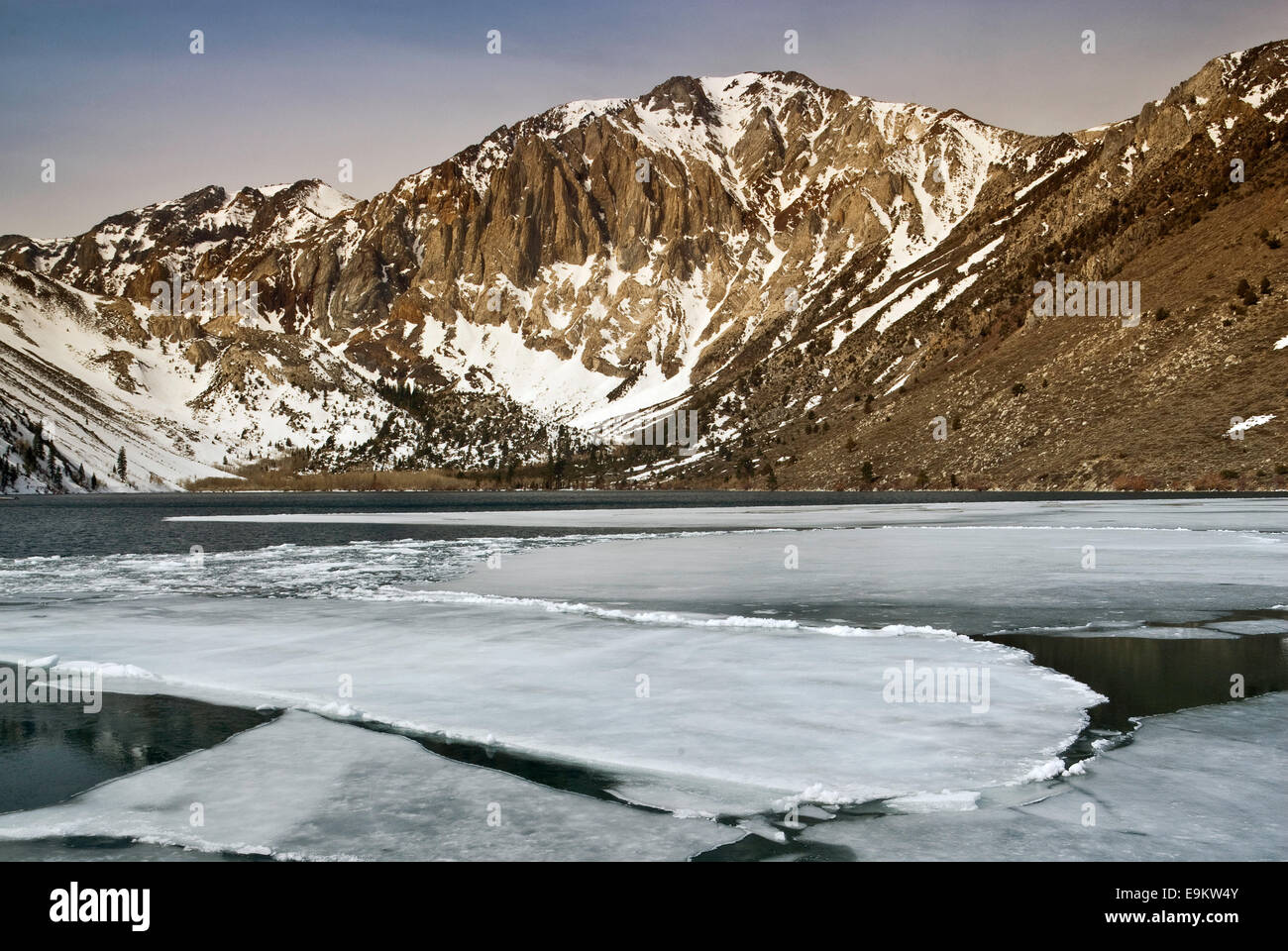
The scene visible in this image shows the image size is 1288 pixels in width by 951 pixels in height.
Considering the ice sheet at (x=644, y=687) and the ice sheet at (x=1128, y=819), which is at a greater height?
the ice sheet at (x=1128, y=819)

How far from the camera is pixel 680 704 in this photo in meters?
13.7

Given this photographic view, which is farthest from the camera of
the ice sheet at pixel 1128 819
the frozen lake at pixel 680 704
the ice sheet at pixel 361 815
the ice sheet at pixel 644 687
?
the ice sheet at pixel 644 687

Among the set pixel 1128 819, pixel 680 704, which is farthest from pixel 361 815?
pixel 1128 819

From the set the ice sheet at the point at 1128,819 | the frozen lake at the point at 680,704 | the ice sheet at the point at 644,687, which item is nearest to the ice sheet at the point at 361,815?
the frozen lake at the point at 680,704

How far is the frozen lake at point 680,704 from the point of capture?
894 centimetres

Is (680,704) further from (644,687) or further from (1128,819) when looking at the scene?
(1128,819)

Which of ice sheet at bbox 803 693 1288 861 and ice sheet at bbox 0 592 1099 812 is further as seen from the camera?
ice sheet at bbox 0 592 1099 812

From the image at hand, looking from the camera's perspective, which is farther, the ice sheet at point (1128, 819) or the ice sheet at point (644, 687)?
the ice sheet at point (644, 687)

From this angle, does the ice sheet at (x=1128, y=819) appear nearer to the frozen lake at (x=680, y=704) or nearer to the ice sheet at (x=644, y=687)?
the frozen lake at (x=680, y=704)

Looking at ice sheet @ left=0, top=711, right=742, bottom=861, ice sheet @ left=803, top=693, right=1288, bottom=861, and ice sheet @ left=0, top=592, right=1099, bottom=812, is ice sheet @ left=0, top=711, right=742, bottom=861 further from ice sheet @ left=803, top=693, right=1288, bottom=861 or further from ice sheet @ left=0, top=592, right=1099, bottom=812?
ice sheet @ left=803, top=693, right=1288, bottom=861

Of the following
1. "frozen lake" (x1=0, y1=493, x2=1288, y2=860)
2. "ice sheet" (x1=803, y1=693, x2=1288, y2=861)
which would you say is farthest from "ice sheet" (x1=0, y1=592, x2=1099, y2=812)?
"ice sheet" (x1=803, y1=693, x2=1288, y2=861)

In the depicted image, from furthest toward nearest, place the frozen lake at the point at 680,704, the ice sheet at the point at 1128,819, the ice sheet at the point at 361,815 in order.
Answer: the frozen lake at the point at 680,704
the ice sheet at the point at 361,815
the ice sheet at the point at 1128,819

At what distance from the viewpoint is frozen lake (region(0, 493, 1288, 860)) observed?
8938 mm

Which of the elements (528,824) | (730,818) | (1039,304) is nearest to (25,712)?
(528,824)
